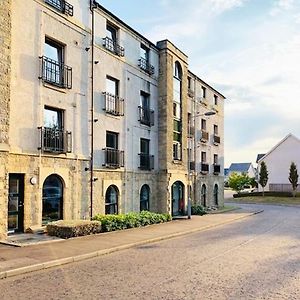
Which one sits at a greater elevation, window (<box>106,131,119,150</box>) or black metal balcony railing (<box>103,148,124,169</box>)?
window (<box>106,131,119,150</box>)

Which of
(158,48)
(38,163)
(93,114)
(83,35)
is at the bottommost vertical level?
(38,163)

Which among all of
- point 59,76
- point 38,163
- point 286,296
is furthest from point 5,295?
point 59,76

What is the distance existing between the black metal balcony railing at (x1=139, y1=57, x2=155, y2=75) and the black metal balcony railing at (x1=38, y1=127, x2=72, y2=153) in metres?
7.95

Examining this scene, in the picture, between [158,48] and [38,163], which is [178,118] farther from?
[38,163]

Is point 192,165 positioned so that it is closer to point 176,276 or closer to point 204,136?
point 204,136

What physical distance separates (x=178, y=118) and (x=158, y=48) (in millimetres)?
4771

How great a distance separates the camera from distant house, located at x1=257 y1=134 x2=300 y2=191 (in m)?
59.7

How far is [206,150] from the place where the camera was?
34094 millimetres

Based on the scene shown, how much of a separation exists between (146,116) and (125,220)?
7.92 m

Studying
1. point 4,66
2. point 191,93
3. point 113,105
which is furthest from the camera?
point 191,93

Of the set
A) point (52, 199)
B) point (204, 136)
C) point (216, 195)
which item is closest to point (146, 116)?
point (52, 199)

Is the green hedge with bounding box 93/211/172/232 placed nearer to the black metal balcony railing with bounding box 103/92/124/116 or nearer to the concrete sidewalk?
the concrete sidewalk

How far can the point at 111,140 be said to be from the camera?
789 inches

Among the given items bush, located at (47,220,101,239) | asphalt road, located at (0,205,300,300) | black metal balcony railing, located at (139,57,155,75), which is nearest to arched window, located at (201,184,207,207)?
black metal balcony railing, located at (139,57,155,75)
